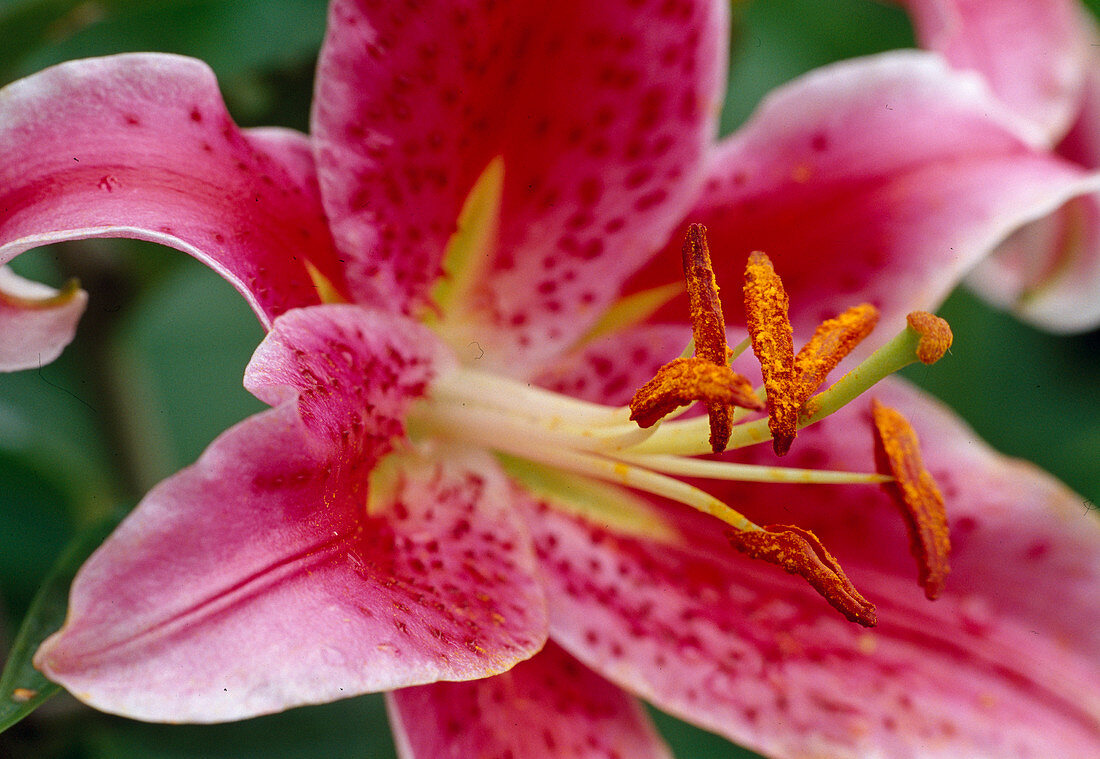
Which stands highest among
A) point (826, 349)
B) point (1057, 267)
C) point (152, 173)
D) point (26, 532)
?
point (152, 173)

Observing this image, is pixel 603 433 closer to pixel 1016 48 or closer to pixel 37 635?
pixel 37 635

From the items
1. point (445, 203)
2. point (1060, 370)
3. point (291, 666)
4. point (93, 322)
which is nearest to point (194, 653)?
point (291, 666)

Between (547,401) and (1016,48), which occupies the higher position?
(1016,48)

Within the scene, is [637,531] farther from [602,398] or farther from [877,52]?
[877,52]

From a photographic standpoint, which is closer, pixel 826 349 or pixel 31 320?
pixel 31 320

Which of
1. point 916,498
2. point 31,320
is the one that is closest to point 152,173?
point 31,320
